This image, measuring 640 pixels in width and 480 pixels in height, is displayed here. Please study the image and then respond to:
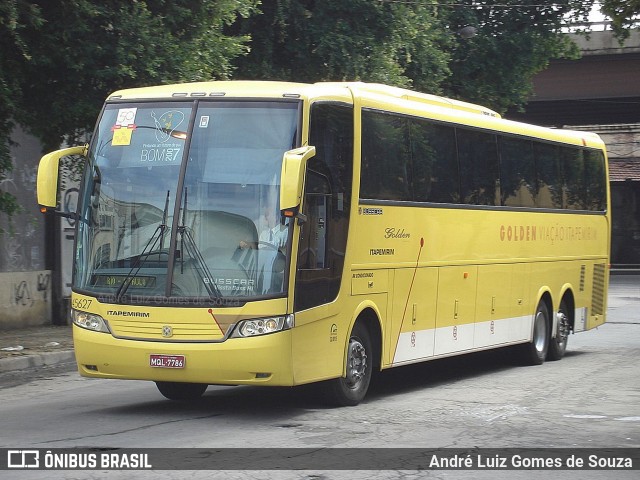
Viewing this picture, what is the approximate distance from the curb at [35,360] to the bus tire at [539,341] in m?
6.54

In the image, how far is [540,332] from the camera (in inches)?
693

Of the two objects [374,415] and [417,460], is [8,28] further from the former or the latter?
[417,460]

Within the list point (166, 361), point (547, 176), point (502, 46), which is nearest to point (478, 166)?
point (547, 176)

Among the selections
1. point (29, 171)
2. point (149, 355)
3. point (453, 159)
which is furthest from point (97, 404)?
point (29, 171)

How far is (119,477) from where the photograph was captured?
7.96 metres

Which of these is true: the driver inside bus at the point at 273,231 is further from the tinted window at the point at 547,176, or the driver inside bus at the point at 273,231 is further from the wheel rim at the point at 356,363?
the tinted window at the point at 547,176

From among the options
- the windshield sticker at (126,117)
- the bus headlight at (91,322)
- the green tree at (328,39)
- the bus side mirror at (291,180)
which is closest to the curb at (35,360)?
the bus headlight at (91,322)

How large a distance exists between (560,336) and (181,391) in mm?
7739

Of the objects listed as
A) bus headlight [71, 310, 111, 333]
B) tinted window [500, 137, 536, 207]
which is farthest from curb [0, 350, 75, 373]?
tinted window [500, 137, 536, 207]

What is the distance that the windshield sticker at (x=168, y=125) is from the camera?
36.8ft

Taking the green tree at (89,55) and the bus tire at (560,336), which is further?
the bus tire at (560,336)

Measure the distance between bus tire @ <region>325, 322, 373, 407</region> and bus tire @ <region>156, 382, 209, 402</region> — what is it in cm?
154

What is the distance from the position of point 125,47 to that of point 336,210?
657 centimetres

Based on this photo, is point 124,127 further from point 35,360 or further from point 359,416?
point 35,360
